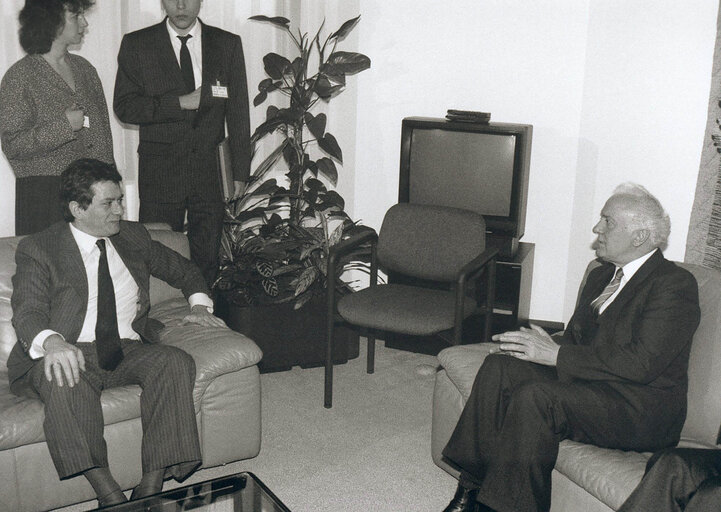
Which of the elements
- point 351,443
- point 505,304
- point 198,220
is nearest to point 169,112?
point 198,220

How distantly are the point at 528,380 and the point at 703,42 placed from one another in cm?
217

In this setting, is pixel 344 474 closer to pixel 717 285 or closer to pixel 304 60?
pixel 717 285

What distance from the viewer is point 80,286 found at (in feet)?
9.12

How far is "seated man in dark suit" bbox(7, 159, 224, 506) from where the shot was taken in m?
2.55

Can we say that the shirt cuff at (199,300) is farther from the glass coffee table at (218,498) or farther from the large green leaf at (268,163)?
the large green leaf at (268,163)

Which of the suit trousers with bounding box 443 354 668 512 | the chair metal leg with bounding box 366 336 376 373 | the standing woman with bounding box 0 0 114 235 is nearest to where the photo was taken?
the suit trousers with bounding box 443 354 668 512

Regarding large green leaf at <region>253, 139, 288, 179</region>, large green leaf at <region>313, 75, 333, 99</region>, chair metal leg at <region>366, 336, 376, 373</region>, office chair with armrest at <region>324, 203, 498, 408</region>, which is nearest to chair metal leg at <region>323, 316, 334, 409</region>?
office chair with armrest at <region>324, 203, 498, 408</region>

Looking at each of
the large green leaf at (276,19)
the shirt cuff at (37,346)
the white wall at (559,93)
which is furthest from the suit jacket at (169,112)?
the shirt cuff at (37,346)

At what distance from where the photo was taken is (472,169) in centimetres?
412

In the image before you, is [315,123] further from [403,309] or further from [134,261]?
[134,261]

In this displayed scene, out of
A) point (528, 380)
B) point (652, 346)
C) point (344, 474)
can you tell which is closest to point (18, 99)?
point (344, 474)

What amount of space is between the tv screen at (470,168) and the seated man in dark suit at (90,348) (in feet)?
5.67

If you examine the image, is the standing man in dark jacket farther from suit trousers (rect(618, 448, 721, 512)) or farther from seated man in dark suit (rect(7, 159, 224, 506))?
suit trousers (rect(618, 448, 721, 512))

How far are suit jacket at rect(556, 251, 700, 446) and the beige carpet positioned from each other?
75cm
